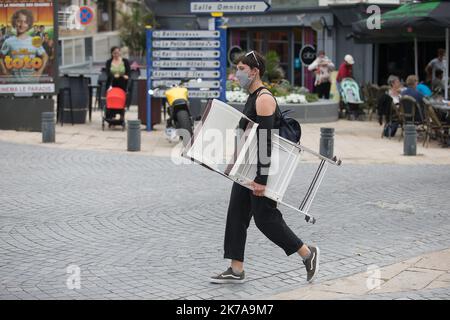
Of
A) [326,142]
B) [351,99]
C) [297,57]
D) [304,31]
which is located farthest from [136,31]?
[326,142]

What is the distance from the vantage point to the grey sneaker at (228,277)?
23.6 feet

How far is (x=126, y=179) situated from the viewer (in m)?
12.8

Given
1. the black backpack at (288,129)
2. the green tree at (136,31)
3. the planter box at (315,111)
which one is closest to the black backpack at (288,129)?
the black backpack at (288,129)

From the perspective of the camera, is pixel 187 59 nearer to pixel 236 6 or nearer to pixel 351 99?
pixel 236 6

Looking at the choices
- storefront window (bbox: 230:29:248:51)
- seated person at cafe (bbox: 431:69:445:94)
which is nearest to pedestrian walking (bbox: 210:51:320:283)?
seated person at cafe (bbox: 431:69:445:94)

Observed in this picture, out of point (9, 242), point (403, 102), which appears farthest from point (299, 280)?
point (403, 102)

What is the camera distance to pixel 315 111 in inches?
837

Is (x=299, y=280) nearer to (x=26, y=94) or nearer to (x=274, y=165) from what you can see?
(x=274, y=165)

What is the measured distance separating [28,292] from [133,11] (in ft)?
115

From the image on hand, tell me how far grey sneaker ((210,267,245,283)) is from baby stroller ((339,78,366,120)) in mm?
16095

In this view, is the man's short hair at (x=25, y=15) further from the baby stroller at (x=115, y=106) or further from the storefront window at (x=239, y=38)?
the storefront window at (x=239, y=38)

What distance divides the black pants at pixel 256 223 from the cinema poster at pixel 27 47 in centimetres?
1218

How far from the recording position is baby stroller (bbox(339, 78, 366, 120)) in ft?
75.0

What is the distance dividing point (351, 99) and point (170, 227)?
14.1m
